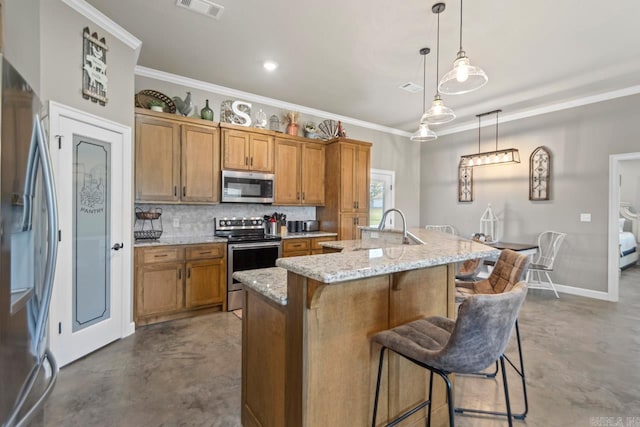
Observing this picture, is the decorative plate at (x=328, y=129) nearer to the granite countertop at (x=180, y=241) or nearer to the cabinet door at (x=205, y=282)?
the granite countertop at (x=180, y=241)

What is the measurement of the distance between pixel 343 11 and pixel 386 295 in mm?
2430

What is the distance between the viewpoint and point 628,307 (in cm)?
402

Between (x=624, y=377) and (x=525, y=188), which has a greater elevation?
(x=525, y=188)

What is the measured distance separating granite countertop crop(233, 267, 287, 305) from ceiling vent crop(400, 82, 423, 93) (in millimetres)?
3401

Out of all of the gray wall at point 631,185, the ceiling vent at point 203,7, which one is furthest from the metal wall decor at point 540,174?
the ceiling vent at point 203,7

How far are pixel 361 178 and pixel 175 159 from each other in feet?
9.36

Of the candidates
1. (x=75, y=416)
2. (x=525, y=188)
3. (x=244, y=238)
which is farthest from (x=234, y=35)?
(x=525, y=188)

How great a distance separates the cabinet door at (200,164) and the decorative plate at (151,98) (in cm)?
30

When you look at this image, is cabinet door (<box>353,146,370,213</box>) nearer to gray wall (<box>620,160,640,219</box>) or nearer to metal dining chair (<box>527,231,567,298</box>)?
metal dining chair (<box>527,231,567,298</box>)

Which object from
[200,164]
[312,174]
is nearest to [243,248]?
[200,164]

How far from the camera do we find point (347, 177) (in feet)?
16.1

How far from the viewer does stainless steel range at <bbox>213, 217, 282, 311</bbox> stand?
Result: 3828 millimetres

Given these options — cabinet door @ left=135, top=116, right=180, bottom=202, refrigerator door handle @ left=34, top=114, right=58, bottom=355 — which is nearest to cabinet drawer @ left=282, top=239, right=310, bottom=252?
cabinet door @ left=135, top=116, right=180, bottom=202

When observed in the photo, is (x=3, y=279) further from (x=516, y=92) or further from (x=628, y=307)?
(x=628, y=307)
